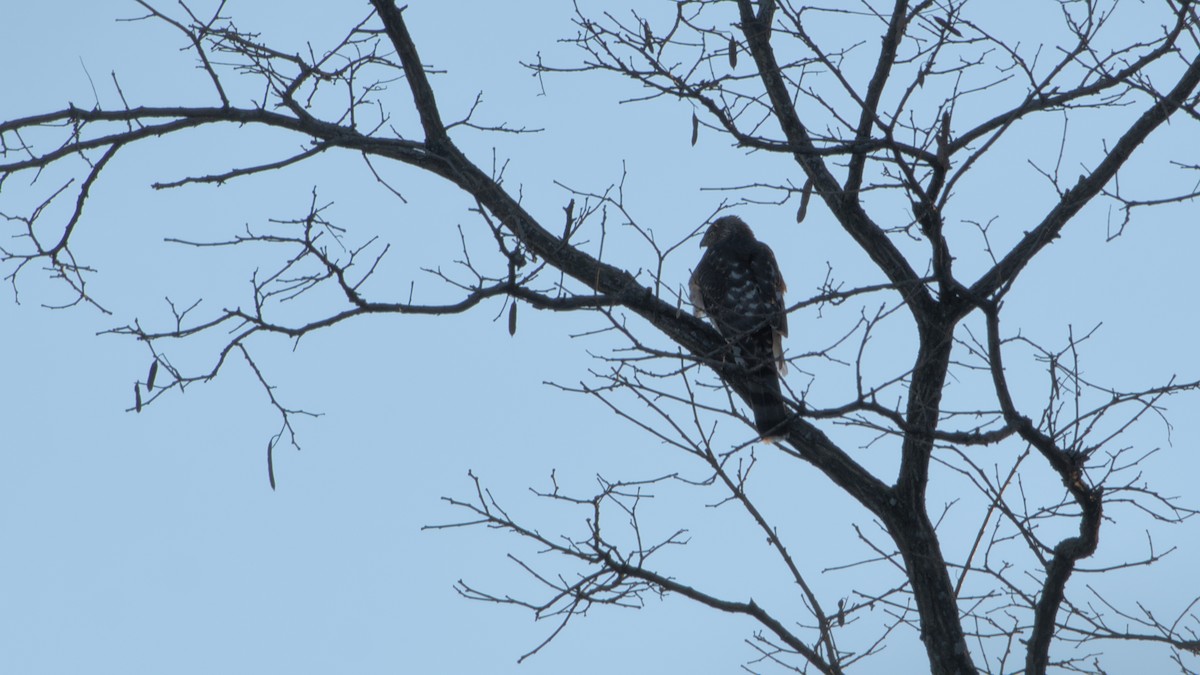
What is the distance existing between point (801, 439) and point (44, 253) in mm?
3157

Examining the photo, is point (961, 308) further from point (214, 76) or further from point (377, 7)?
point (214, 76)

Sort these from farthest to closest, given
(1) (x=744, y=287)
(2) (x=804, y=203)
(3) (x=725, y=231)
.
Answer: (3) (x=725, y=231), (1) (x=744, y=287), (2) (x=804, y=203)

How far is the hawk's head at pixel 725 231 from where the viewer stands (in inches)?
287

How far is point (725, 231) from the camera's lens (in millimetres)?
7438

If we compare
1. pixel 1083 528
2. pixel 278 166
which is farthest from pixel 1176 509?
pixel 278 166

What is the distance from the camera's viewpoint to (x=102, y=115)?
178 inches

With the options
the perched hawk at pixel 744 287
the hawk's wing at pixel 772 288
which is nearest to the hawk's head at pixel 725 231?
the perched hawk at pixel 744 287

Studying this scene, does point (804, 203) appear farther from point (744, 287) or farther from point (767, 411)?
point (744, 287)

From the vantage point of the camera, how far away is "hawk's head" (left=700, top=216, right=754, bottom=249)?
730 centimetres

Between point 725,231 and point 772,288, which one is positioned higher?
point 725,231

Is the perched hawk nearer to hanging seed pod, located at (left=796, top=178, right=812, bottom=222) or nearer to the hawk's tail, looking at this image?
the hawk's tail

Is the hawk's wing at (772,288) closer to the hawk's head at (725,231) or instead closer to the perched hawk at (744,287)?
the perched hawk at (744,287)

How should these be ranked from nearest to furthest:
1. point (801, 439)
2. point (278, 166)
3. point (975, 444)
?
point (975, 444), point (278, 166), point (801, 439)

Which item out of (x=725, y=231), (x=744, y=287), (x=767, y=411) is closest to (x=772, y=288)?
(x=744, y=287)
